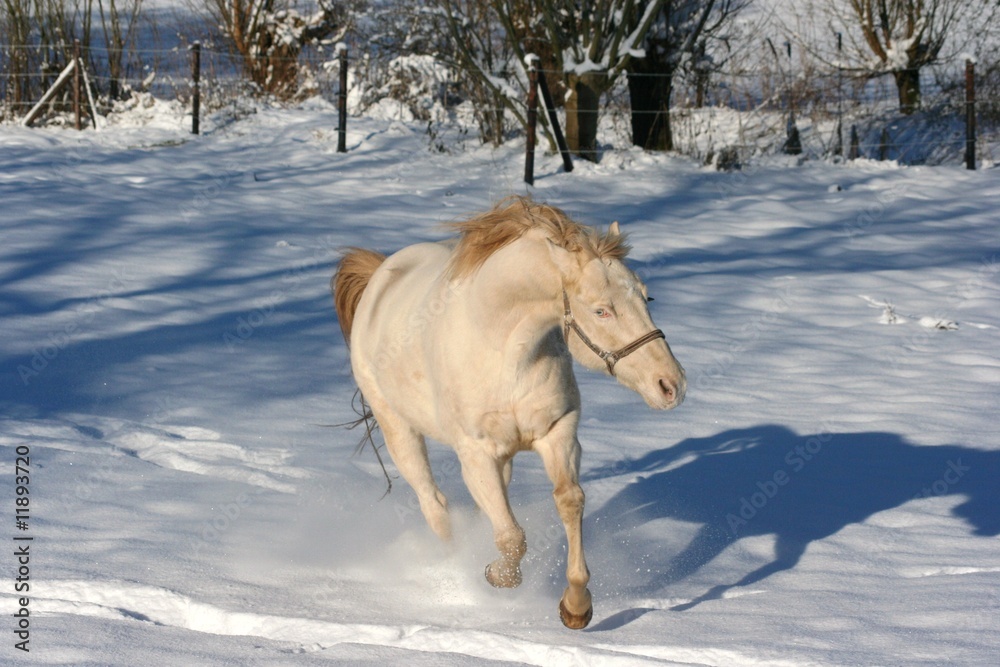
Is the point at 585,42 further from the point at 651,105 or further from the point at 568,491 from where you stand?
the point at 568,491

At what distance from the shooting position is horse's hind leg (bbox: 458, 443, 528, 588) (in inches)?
136

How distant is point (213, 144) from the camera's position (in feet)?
45.9

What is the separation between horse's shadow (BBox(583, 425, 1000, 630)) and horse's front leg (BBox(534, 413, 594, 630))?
60 cm

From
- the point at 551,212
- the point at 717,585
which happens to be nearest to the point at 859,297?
the point at 717,585

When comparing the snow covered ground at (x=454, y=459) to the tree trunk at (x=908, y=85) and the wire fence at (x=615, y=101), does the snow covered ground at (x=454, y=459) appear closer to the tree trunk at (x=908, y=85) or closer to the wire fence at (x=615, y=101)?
the wire fence at (x=615, y=101)

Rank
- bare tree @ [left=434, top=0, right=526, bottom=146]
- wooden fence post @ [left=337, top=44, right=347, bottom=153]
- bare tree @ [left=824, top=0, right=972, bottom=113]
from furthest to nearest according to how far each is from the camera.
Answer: bare tree @ [left=824, top=0, right=972, bottom=113] < bare tree @ [left=434, top=0, right=526, bottom=146] < wooden fence post @ [left=337, top=44, right=347, bottom=153]

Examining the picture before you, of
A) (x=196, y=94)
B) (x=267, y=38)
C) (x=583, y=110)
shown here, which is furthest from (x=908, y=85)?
(x=196, y=94)

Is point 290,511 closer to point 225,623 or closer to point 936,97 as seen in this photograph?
point 225,623

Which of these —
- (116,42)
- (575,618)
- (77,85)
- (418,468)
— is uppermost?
(116,42)

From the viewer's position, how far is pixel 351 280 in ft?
16.8

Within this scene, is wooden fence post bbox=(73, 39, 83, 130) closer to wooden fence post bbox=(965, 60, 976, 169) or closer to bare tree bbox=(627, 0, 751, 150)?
bare tree bbox=(627, 0, 751, 150)

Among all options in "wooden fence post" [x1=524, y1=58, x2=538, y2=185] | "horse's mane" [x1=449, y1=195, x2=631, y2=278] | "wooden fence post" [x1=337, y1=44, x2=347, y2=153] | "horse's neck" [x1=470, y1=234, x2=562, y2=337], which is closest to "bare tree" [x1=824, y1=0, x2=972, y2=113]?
"wooden fence post" [x1=524, y1=58, x2=538, y2=185]

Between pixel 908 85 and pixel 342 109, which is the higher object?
pixel 908 85

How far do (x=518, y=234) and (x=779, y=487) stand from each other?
2.41 meters
